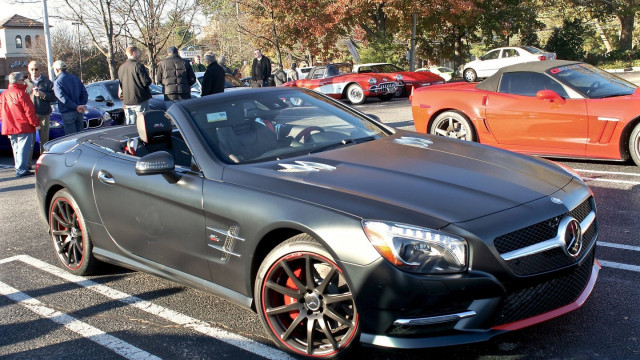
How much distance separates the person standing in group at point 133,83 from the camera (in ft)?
35.8

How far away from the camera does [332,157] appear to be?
159 inches

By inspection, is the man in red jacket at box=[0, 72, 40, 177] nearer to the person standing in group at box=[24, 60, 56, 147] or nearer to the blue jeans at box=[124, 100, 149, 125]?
the person standing in group at box=[24, 60, 56, 147]

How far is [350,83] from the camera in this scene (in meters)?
21.0

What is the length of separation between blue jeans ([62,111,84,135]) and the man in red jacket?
65 cm

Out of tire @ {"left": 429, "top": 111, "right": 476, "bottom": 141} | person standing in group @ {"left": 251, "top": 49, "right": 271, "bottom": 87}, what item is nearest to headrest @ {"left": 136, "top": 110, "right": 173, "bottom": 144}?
tire @ {"left": 429, "top": 111, "right": 476, "bottom": 141}

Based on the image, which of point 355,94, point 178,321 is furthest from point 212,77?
point 355,94

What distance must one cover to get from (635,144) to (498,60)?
2364cm

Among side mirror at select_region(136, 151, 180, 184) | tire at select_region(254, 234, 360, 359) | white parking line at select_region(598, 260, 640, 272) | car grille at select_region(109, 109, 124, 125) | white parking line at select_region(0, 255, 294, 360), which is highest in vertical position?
side mirror at select_region(136, 151, 180, 184)

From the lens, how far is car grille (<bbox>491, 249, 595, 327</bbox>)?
10.0ft

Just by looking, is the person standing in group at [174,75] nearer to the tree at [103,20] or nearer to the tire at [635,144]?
the tire at [635,144]

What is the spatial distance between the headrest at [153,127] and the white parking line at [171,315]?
112cm

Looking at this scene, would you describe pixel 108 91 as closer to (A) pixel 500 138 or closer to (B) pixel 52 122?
(B) pixel 52 122

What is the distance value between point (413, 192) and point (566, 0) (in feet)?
130

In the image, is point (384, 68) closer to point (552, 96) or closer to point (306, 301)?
point (552, 96)
